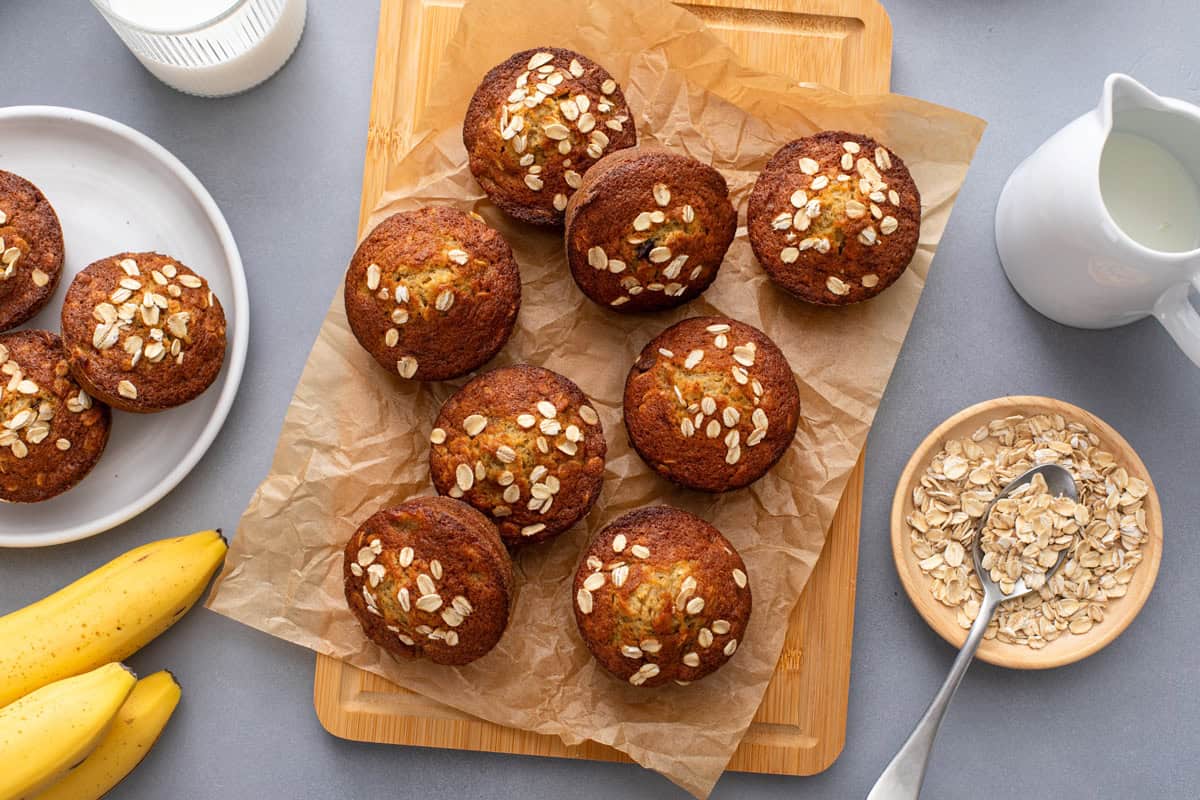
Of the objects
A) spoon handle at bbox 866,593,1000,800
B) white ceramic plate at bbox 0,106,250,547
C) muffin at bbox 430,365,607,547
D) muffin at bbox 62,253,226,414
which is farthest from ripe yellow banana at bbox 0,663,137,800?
spoon handle at bbox 866,593,1000,800

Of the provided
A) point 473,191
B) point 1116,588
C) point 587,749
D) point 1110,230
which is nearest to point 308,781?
point 587,749

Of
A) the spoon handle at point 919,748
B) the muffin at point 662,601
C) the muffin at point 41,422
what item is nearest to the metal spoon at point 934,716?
the spoon handle at point 919,748

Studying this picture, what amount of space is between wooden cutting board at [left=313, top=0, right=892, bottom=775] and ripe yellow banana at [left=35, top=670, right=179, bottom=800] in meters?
0.47

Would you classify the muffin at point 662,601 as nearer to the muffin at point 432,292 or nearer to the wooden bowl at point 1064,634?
the wooden bowl at point 1064,634

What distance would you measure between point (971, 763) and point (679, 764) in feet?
3.26

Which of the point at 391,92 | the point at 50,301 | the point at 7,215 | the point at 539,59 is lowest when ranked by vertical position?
the point at 50,301

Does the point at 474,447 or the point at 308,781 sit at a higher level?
the point at 474,447

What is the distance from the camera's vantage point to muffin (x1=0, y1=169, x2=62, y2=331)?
2.87m

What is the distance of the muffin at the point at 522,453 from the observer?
9.03ft

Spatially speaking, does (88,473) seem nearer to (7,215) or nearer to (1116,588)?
(7,215)

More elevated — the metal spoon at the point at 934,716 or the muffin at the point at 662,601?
the muffin at the point at 662,601

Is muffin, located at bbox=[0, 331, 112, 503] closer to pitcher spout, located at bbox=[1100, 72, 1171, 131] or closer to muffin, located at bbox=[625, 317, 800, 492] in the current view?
muffin, located at bbox=[625, 317, 800, 492]

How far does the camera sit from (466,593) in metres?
2.71

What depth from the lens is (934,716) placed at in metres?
2.91
